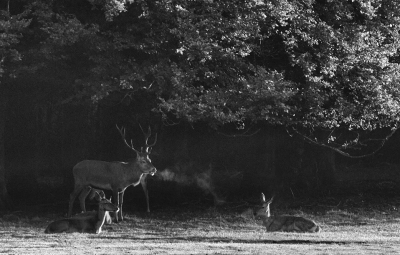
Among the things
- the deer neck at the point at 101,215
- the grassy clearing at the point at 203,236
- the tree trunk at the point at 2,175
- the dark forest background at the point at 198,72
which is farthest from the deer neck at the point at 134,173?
the deer neck at the point at 101,215

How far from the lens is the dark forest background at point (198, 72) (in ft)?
68.8

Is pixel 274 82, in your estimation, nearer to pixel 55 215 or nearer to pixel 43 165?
pixel 55 215

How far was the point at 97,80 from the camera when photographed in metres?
21.2

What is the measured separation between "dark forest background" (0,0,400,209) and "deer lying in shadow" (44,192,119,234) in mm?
2844

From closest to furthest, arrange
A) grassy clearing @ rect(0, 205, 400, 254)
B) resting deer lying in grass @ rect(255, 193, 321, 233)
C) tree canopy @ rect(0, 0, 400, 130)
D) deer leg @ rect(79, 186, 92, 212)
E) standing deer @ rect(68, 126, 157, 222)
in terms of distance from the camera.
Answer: grassy clearing @ rect(0, 205, 400, 254) → resting deer lying in grass @ rect(255, 193, 321, 233) → tree canopy @ rect(0, 0, 400, 130) → standing deer @ rect(68, 126, 157, 222) → deer leg @ rect(79, 186, 92, 212)

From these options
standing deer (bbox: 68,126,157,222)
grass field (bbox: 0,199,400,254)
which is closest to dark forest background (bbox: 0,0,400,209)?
standing deer (bbox: 68,126,157,222)

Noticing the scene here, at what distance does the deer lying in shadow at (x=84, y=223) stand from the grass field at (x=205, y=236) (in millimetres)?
248

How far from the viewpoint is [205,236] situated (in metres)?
18.1

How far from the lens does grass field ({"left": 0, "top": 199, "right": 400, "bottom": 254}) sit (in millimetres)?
15164

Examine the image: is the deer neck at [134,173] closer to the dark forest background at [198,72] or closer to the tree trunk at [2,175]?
the dark forest background at [198,72]

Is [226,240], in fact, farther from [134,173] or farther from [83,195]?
[83,195]

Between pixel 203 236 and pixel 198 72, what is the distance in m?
5.02

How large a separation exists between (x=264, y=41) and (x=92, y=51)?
160 inches

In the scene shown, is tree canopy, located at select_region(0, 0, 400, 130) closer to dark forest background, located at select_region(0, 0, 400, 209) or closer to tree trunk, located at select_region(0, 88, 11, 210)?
dark forest background, located at select_region(0, 0, 400, 209)
